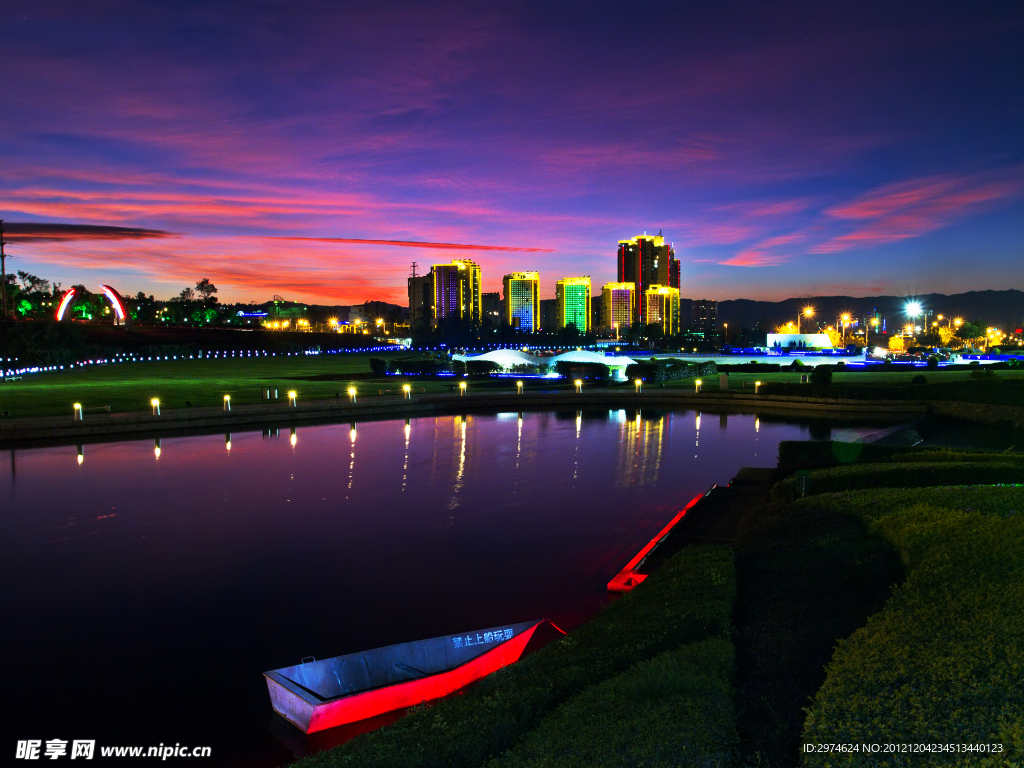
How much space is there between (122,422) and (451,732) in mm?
22220

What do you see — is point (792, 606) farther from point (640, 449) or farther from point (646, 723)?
point (640, 449)

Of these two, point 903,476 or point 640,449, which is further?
point 640,449

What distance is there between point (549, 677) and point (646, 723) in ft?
5.19

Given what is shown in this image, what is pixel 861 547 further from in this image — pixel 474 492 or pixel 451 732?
pixel 474 492

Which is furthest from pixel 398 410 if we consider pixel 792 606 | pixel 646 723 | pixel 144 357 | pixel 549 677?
pixel 144 357

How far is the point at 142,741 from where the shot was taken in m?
6.72

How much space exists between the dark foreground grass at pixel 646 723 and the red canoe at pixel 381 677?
2.36m

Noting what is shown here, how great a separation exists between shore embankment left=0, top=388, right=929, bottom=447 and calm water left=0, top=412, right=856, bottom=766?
2.21 m

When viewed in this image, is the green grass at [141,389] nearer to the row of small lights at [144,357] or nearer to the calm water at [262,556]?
the row of small lights at [144,357]

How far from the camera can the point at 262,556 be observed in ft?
38.1

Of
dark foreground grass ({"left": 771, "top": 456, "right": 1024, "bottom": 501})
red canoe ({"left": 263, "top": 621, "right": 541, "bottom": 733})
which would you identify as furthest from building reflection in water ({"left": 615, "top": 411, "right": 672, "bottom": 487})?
red canoe ({"left": 263, "top": 621, "right": 541, "bottom": 733})

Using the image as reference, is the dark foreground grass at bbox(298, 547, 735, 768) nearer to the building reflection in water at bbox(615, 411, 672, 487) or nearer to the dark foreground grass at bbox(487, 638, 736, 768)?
the dark foreground grass at bbox(487, 638, 736, 768)

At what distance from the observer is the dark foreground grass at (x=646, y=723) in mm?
4074

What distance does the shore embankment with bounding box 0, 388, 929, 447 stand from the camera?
2238 centimetres
